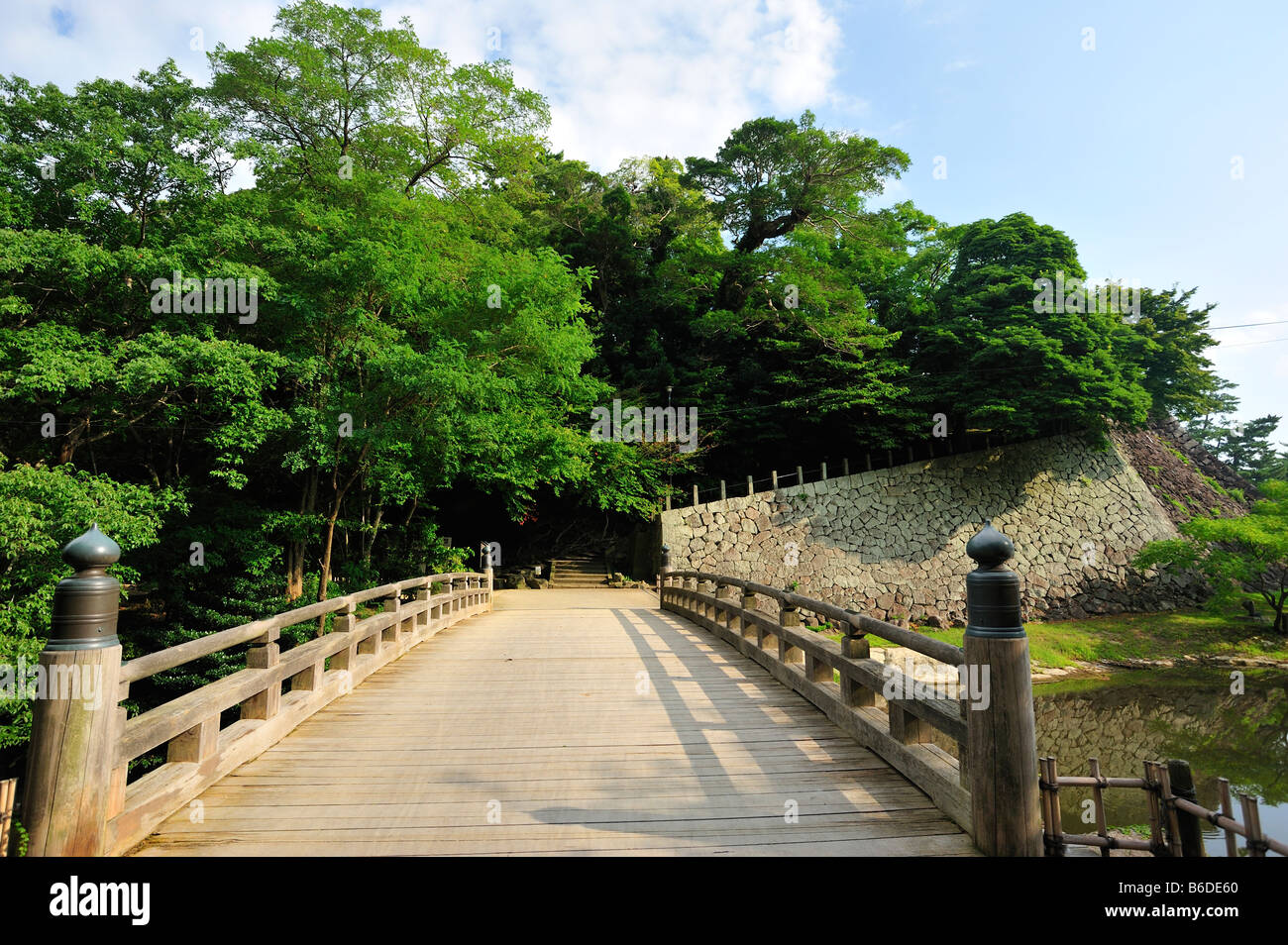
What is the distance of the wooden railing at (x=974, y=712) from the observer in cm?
253

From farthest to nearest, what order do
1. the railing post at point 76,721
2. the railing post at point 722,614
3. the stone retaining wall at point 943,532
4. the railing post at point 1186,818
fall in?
the stone retaining wall at point 943,532, the railing post at point 722,614, the railing post at point 1186,818, the railing post at point 76,721

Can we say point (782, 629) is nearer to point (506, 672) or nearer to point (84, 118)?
point (506, 672)

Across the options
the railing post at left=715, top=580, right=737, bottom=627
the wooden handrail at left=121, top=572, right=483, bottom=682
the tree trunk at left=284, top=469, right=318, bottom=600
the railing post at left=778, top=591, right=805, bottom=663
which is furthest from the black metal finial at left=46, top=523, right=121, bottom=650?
the tree trunk at left=284, top=469, right=318, bottom=600

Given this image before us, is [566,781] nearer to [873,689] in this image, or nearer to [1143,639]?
[873,689]

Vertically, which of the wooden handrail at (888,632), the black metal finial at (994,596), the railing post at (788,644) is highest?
the black metal finial at (994,596)

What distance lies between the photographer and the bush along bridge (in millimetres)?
2525

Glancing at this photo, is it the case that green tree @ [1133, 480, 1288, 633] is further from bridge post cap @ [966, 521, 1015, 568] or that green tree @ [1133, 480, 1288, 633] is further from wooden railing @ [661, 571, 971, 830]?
bridge post cap @ [966, 521, 1015, 568]

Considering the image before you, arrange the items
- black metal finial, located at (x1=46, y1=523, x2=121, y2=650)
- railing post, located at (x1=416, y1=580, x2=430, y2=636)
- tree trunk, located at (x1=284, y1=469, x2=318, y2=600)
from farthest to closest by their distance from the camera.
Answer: tree trunk, located at (x1=284, y1=469, x2=318, y2=600) → railing post, located at (x1=416, y1=580, x2=430, y2=636) → black metal finial, located at (x1=46, y1=523, x2=121, y2=650)

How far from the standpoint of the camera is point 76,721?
2414 mm

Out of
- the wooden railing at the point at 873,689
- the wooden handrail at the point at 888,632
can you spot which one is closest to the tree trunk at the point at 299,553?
the wooden railing at the point at 873,689

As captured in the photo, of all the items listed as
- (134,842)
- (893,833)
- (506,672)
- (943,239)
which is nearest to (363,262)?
(506,672)

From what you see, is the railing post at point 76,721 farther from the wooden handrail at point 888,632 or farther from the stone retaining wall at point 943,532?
the stone retaining wall at point 943,532

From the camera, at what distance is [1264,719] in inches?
495

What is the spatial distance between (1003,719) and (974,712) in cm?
15
